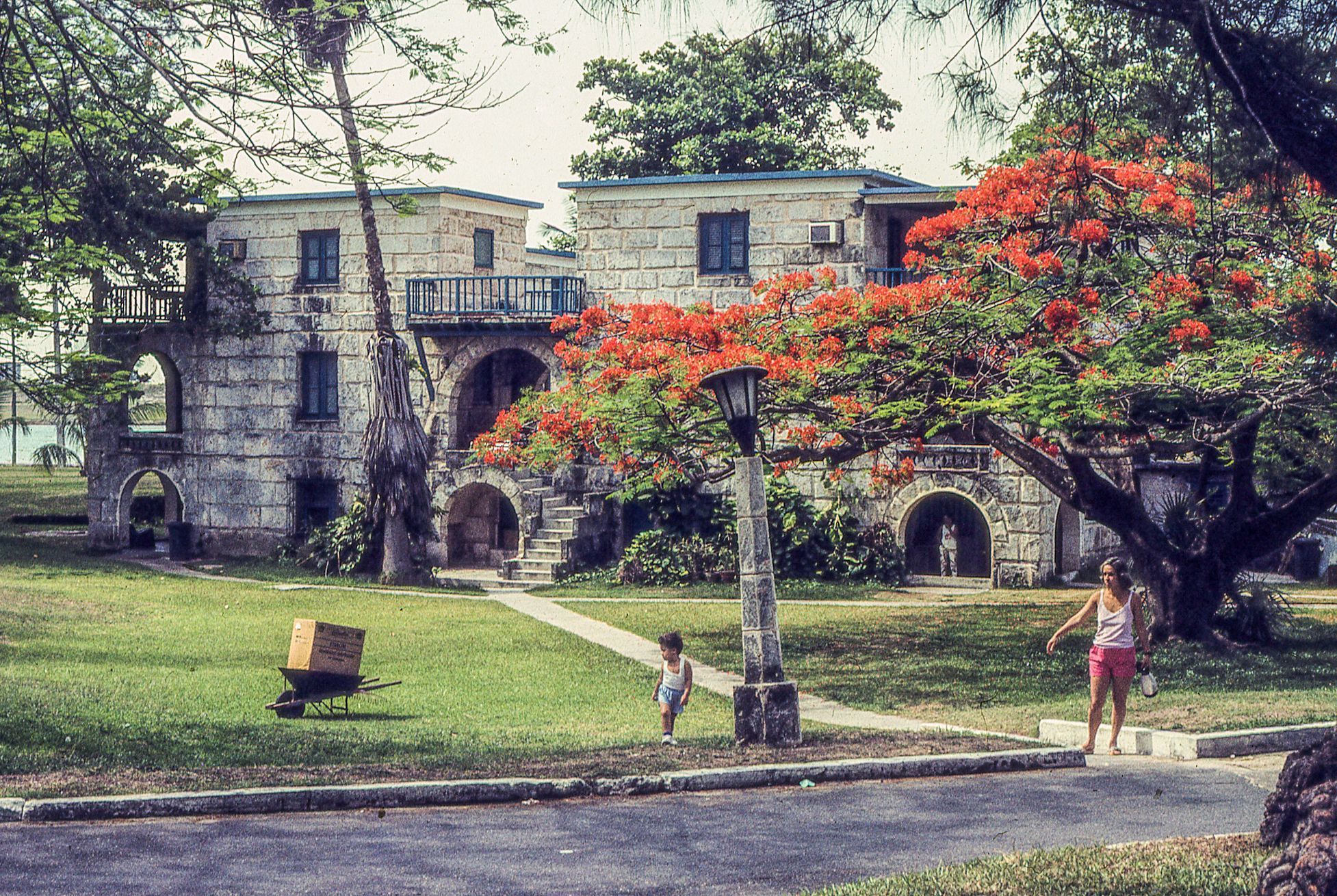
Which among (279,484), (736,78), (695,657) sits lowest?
(695,657)

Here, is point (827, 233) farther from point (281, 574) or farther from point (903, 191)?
point (281, 574)

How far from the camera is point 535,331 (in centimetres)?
3105

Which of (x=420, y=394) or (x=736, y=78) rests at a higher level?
(x=736, y=78)

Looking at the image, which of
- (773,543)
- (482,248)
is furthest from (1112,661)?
(482,248)

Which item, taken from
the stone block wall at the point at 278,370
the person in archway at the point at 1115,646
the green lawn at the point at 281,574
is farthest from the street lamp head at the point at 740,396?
the stone block wall at the point at 278,370

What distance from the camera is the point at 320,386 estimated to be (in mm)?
32875

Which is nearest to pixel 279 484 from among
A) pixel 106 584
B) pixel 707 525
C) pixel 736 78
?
pixel 106 584

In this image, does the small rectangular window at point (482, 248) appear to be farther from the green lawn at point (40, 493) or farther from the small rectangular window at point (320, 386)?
the green lawn at point (40, 493)

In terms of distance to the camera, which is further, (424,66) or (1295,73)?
(424,66)

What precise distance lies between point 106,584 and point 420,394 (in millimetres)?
7767

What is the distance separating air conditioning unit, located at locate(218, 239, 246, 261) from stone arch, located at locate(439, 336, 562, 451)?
546 centimetres

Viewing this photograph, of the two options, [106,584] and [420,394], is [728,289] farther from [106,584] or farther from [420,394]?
[106,584]

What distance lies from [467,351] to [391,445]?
12.4 ft

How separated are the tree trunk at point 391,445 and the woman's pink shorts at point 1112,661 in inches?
734
